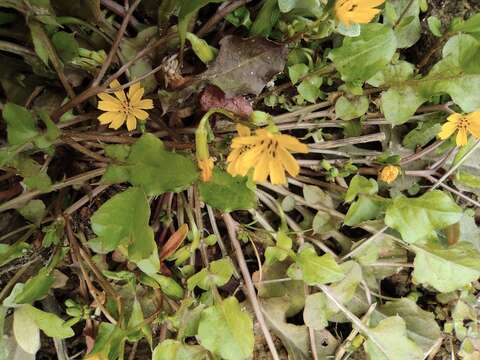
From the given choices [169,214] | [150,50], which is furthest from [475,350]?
[150,50]

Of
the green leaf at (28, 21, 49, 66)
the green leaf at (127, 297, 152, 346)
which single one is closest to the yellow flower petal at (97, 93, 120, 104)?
the green leaf at (28, 21, 49, 66)

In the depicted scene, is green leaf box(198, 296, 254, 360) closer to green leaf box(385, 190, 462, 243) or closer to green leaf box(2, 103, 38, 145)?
green leaf box(385, 190, 462, 243)

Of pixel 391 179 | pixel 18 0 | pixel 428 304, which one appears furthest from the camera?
pixel 428 304

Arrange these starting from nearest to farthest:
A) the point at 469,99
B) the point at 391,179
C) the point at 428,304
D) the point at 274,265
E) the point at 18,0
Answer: the point at 18,0 → the point at 469,99 → the point at 391,179 → the point at 274,265 → the point at 428,304

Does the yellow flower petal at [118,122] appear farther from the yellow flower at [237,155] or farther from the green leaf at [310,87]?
the green leaf at [310,87]

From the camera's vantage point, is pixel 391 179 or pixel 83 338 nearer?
pixel 391 179

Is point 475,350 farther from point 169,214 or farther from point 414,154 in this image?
point 169,214

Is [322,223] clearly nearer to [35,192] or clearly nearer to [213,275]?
[213,275]

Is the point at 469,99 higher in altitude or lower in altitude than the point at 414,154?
higher
